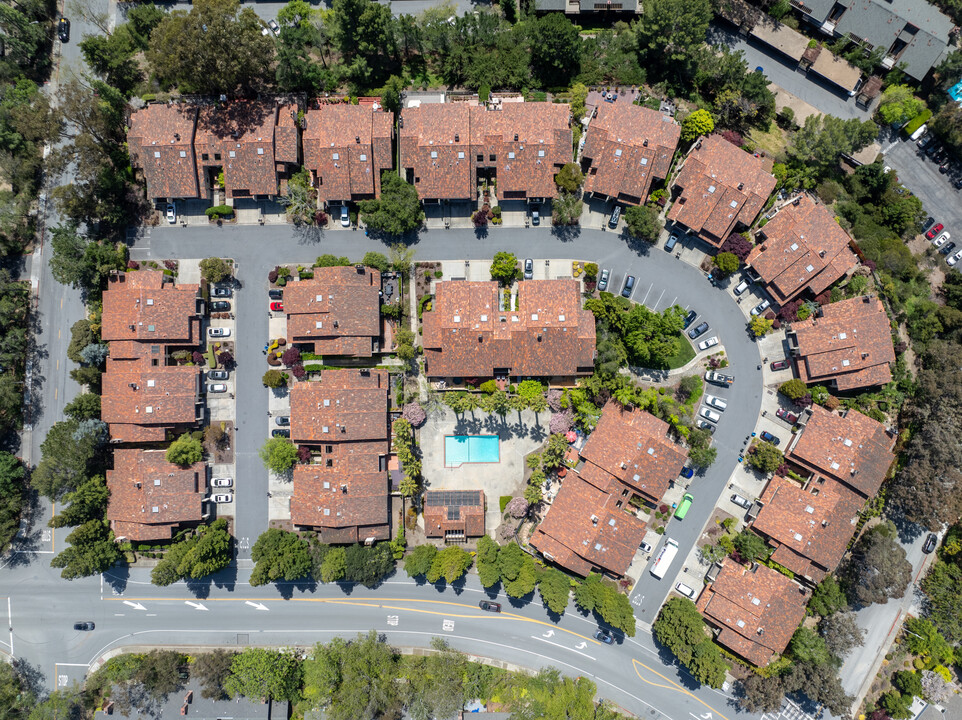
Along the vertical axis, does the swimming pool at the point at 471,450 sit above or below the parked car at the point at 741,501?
above

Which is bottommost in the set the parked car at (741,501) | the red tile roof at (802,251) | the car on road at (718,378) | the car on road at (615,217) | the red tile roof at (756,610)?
the red tile roof at (756,610)

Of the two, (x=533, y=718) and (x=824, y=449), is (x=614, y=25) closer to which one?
(x=824, y=449)

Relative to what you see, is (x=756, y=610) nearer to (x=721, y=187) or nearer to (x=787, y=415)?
(x=787, y=415)

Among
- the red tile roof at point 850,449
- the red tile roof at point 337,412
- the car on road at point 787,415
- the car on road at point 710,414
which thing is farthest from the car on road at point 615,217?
the red tile roof at point 337,412

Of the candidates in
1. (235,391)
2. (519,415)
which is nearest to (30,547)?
(235,391)

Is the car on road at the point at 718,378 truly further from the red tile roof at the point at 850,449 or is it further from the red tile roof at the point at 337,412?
the red tile roof at the point at 337,412

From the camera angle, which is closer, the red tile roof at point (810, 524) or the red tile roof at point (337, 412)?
the red tile roof at point (810, 524)

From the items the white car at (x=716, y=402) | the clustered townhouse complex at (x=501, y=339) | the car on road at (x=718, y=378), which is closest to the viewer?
the clustered townhouse complex at (x=501, y=339)
